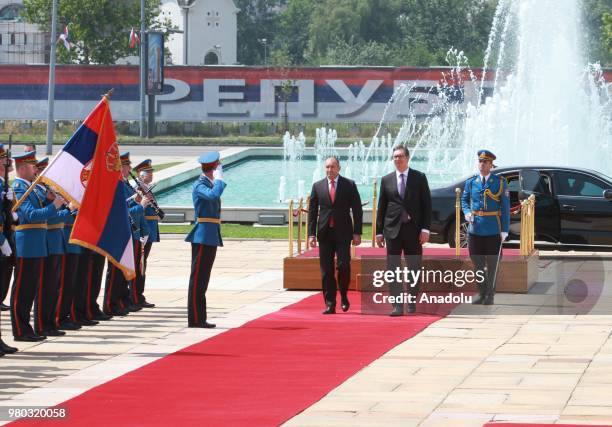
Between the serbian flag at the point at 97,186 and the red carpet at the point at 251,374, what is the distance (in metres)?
1.25

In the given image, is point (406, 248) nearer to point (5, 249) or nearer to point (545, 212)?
point (5, 249)

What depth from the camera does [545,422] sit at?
972 cm

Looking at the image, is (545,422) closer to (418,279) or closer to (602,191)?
(418,279)

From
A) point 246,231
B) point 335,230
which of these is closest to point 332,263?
point 335,230

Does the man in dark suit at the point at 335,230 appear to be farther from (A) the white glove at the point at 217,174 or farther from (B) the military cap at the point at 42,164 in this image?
(B) the military cap at the point at 42,164

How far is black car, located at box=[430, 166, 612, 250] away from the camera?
70.8ft

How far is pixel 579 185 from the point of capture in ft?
72.0

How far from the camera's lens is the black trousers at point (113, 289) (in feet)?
52.6

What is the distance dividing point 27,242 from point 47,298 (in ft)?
2.40

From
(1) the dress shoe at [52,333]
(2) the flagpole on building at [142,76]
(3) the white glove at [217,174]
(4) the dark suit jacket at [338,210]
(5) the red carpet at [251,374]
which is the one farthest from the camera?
(2) the flagpole on building at [142,76]

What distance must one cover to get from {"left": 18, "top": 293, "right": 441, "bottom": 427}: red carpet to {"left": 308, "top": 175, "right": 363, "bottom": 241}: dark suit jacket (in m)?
0.91

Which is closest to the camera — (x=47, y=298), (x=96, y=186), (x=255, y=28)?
(x=96, y=186)

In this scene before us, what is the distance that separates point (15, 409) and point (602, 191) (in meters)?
13.5

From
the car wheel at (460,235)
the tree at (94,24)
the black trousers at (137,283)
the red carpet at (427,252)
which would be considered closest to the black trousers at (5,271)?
the black trousers at (137,283)
